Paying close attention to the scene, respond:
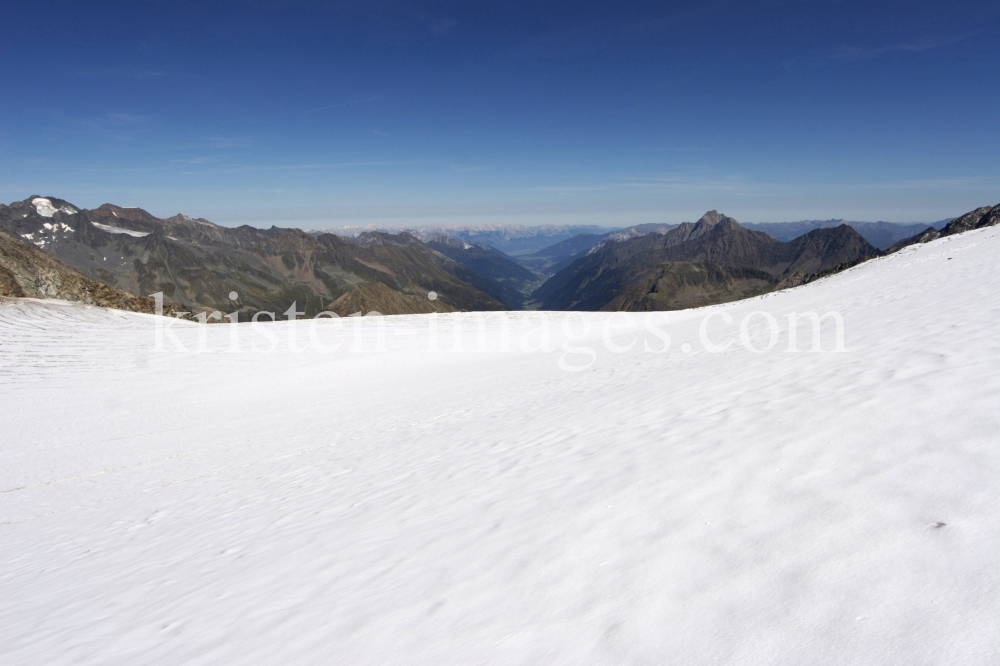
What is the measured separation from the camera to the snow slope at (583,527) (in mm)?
3053

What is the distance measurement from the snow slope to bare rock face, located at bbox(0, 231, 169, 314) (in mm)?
38551

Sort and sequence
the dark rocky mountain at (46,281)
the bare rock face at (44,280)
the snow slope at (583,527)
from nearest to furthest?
the snow slope at (583,527)
the dark rocky mountain at (46,281)
the bare rock face at (44,280)

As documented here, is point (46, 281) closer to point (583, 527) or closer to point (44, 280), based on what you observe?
point (44, 280)

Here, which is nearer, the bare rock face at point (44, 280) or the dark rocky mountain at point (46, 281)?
the dark rocky mountain at point (46, 281)

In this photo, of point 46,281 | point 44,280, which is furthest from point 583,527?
point 44,280

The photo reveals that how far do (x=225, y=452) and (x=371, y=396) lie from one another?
5.97 metres

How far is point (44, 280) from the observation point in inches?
2019

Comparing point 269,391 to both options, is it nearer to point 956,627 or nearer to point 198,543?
point 198,543

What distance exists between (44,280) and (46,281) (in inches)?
8.5

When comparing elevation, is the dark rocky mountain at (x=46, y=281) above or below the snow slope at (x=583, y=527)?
above

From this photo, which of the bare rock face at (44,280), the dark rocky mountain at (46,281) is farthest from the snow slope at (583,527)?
the bare rock face at (44,280)

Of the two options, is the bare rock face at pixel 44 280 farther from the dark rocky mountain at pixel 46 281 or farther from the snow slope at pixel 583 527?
the snow slope at pixel 583 527

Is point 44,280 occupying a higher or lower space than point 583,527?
higher

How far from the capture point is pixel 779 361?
10047 mm
